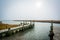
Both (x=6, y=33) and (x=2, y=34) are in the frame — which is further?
(x=6, y=33)

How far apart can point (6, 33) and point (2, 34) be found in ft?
1.96

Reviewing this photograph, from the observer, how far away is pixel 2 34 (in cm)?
729

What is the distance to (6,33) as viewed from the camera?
786 centimetres
